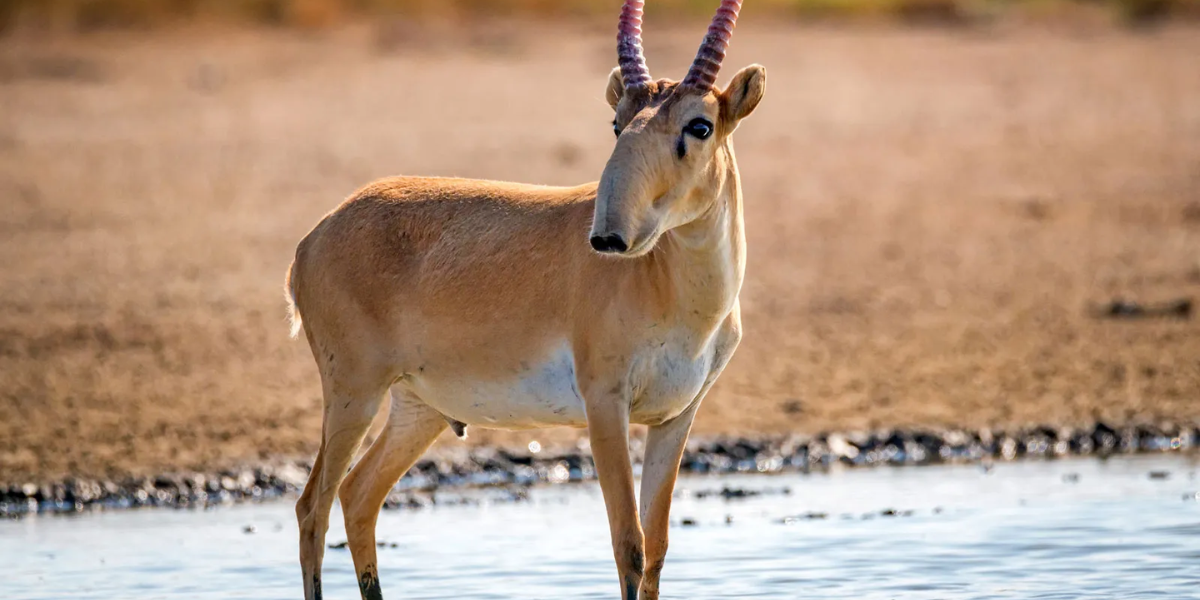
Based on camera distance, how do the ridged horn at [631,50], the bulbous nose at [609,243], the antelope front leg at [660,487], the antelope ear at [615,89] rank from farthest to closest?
the antelope front leg at [660,487], the antelope ear at [615,89], the ridged horn at [631,50], the bulbous nose at [609,243]

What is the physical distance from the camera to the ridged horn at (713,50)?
20.3ft

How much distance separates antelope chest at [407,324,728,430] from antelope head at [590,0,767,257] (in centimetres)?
62

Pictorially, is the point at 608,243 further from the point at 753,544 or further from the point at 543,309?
the point at 753,544

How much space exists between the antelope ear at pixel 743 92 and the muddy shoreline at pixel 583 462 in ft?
14.6

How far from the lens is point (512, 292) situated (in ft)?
23.2

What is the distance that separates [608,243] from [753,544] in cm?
362

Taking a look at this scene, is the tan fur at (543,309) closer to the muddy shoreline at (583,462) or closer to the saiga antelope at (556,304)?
the saiga antelope at (556,304)


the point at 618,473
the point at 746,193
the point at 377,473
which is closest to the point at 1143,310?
the point at 746,193

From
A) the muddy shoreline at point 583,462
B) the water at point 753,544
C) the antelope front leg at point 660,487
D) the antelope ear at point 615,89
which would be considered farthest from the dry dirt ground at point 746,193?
the antelope ear at point 615,89

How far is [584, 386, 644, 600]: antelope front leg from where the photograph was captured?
6.54 meters

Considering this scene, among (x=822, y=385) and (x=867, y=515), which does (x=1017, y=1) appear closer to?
(x=822, y=385)

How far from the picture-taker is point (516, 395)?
7.02 metres

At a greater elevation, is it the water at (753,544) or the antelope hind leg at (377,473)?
the antelope hind leg at (377,473)

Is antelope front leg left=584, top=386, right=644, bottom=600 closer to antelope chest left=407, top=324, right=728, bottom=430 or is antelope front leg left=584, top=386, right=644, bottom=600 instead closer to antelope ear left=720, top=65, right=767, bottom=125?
antelope chest left=407, top=324, right=728, bottom=430
